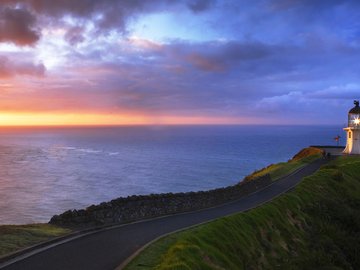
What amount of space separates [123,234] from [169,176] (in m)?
73.2

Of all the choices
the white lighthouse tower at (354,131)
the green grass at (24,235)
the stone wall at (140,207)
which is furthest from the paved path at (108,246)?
the white lighthouse tower at (354,131)

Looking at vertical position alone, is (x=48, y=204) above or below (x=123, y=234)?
below

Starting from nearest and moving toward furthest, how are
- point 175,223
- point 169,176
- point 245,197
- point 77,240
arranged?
point 77,240
point 175,223
point 245,197
point 169,176

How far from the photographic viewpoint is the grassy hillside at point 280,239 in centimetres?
1593

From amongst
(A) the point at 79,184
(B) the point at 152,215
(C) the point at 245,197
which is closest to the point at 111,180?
(A) the point at 79,184

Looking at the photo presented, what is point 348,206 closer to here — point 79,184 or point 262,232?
point 262,232

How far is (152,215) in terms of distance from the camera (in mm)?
23906

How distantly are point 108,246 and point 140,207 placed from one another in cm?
625

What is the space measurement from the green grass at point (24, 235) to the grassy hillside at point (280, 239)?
4.47 m

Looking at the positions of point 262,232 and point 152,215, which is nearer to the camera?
point 262,232

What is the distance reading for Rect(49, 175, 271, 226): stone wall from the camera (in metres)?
20.3

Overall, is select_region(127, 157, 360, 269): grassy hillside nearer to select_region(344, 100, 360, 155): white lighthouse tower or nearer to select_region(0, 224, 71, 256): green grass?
select_region(0, 224, 71, 256): green grass

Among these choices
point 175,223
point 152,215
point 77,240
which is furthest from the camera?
point 152,215

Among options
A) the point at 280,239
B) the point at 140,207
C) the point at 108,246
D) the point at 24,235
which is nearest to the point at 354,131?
the point at 280,239
